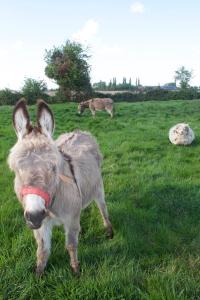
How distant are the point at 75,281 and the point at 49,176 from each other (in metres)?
1.18

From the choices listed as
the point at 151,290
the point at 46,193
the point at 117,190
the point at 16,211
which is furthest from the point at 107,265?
the point at 117,190

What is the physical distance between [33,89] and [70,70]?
4112 mm

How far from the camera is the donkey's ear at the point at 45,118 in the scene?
9.98 feet

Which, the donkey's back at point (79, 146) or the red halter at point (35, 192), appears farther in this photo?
the donkey's back at point (79, 146)

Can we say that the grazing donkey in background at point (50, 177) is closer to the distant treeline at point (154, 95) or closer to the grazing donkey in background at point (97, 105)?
the grazing donkey in background at point (97, 105)

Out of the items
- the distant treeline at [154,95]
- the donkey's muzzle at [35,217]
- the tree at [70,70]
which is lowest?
the donkey's muzzle at [35,217]

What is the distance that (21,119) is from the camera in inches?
120

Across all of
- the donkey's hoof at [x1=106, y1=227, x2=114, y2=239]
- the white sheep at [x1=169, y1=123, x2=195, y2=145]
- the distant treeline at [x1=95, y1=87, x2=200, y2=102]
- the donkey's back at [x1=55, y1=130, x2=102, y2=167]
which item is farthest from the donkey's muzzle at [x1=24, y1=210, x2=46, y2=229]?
the distant treeline at [x1=95, y1=87, x2=200, y2=102]

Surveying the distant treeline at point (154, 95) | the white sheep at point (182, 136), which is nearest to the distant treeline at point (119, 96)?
the distant treeline at point (154, 95)

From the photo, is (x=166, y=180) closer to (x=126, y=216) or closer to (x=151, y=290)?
(x=126, y=216)

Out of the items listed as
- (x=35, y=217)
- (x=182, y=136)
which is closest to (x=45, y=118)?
(x=35, y=217)

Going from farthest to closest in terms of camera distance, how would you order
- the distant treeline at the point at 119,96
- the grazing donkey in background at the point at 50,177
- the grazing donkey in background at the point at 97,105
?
the distant treeline at the point at 119,96
the grazing donkey in background at the point at 97,105
the grazing donkey in background at the point at 50,177

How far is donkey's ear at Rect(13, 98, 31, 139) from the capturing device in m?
3.00

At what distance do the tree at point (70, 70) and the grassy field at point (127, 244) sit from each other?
28122mm
